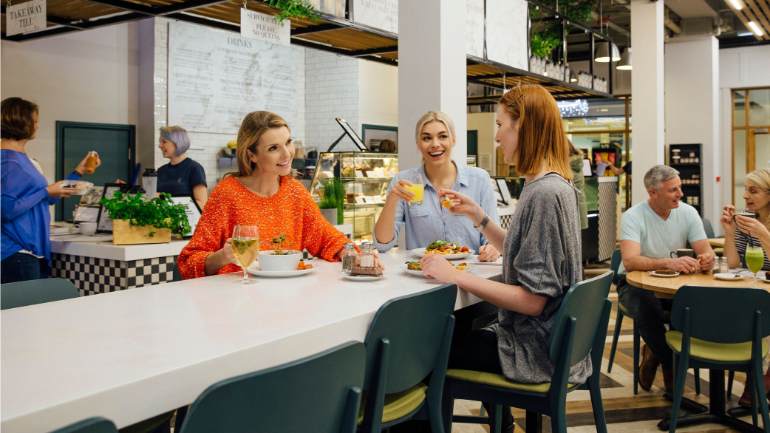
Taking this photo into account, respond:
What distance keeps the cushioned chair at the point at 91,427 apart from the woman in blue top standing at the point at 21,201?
3.28 m

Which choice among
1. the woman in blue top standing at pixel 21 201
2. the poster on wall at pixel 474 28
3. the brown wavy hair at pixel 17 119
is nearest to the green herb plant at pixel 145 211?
the woman in blue top standing at pixel 21 201

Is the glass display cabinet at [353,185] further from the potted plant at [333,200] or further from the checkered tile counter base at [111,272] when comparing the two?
the checkered tile counter base at [111,272]

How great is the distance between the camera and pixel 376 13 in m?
5.75

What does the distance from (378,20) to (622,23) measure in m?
9.25

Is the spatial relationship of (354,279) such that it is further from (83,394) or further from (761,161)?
(761,161)

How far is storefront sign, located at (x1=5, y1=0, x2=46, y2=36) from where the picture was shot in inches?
205

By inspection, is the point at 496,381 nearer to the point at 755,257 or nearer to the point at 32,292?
the point at 32,292

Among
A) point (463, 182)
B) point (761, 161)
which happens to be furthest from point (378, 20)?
point (761, 161)

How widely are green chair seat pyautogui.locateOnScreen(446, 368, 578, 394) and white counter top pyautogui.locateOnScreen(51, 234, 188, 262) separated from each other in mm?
2148

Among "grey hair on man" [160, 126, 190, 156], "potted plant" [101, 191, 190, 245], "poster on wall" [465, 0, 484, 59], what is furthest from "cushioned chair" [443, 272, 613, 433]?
"poster on wall" [465, 0, 484, 59]

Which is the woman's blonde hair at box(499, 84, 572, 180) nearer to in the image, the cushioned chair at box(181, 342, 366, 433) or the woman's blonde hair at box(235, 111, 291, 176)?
the woman's blonde hair at box(235, 111, 291, 176)

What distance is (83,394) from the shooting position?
115 centimetres

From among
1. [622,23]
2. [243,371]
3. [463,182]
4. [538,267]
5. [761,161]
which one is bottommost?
[243,371]

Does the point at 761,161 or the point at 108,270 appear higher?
the point at 761,161
